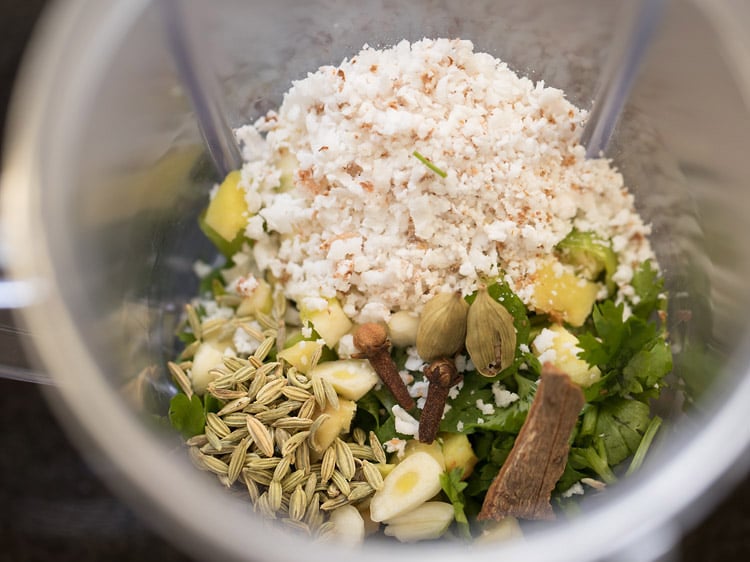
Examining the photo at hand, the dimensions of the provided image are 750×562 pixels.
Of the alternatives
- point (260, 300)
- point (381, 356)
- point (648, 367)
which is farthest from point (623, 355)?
point (260, 300)

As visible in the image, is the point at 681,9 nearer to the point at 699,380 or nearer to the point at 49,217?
the point at 699,380

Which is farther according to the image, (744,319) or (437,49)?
(437,49)

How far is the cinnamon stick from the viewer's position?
0.62 m

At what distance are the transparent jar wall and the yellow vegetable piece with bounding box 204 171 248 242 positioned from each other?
0.04 meters

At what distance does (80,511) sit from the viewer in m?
0.99

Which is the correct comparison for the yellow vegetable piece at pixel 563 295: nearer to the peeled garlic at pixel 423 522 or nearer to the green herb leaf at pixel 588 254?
the green herb leaf at pixel 588 254

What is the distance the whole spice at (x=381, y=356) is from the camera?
2.19 ft

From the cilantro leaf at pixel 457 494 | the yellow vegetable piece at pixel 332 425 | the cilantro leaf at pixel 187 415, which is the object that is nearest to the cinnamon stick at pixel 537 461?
the cilantro leaf at pixel 457 494

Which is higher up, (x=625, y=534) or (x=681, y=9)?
(x=681, y=9)

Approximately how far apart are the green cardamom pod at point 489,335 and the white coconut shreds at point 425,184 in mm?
35

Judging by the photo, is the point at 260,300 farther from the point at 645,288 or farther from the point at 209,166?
the point at 645,288

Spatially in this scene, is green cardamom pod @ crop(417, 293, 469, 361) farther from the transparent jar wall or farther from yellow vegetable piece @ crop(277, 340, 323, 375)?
the transparent jar wall

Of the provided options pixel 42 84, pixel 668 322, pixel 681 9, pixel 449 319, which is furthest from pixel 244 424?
pixel 681 9

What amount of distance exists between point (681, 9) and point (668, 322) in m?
0.31
